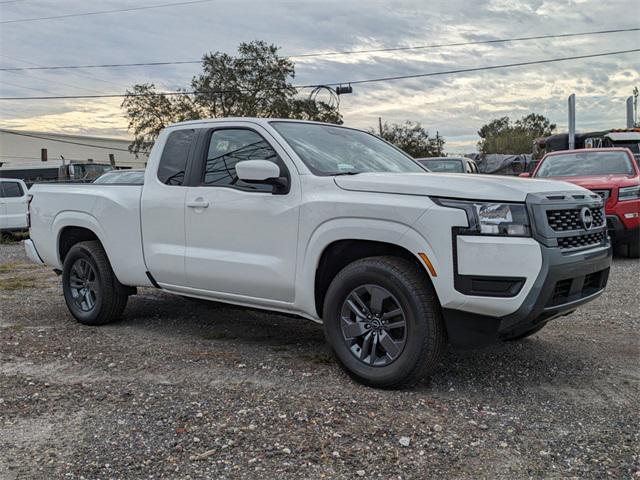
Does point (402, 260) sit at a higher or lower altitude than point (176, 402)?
higher

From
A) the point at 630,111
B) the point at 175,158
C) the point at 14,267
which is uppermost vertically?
the point at 630,111

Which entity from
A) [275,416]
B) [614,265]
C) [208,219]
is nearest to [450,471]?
[275,416]

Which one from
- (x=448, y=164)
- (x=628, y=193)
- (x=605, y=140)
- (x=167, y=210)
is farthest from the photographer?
(x=605, y=140)

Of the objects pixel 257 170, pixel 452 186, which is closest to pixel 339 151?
pixel 257 170

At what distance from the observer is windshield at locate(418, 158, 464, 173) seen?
13578mm

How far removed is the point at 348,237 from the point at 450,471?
1639 millimetres

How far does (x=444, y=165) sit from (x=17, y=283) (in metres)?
8.85

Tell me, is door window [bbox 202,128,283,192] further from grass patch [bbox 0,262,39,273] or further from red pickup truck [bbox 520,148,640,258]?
grass patch [bbox 0,262,39,273]

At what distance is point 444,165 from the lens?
13695 millimetres

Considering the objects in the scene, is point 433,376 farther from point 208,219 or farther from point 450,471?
point 208,219

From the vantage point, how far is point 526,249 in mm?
3523

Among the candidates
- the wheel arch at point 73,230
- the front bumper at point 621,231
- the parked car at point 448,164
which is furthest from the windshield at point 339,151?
the parked car at point 448,164

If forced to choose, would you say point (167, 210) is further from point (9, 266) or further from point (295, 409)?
point (9, 266)

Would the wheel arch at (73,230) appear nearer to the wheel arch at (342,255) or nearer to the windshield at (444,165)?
the wheel arch at (342,255)
